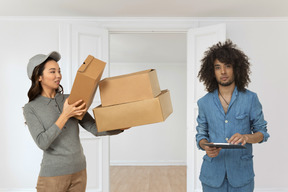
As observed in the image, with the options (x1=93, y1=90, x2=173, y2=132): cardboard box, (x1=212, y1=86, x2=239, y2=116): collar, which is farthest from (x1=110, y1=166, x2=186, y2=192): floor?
(x1=93, y1=90, x2=173, y2=132): cardboard box

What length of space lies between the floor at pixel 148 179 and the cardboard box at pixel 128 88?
327cm

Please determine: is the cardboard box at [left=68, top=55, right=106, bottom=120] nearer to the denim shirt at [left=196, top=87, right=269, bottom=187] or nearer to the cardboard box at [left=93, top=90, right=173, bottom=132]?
the cardboard box at [left=93, top=90, right=173, bottom=132]

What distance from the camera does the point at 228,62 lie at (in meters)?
1.66

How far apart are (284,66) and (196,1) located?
1.55m

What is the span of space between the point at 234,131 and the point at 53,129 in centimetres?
94

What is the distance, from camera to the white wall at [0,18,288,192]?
12.2 ft

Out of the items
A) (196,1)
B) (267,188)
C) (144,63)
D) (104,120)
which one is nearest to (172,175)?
(267,188)

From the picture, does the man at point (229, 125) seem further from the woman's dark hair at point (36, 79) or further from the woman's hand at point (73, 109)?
the woman's dark hair at point (36, 79)

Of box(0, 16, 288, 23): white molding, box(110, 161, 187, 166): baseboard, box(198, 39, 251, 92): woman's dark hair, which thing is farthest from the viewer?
box(110, 161, 187, 166): baseboard

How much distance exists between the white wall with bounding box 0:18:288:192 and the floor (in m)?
1.32

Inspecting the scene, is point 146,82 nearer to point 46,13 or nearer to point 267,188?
point 46,13

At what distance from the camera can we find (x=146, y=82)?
138cm

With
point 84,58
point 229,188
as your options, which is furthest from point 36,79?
point 84,58

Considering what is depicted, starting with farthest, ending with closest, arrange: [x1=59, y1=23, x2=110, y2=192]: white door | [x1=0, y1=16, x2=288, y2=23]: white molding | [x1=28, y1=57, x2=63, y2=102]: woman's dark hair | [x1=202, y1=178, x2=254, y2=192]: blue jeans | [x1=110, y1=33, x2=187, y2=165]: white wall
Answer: [x1=110, y1=33, x2=187, y2=165]: white wall
[x1=0, y1=16, x2=288, y2=23]: white molding
[x1=59, y1=23, x2=110, y2=192]: white door
[x1=202, y1=178, x2=254, y2=192]: blue jeans
[x1=28, y1=57, x2=63, y2=102]: woman's dark hair
